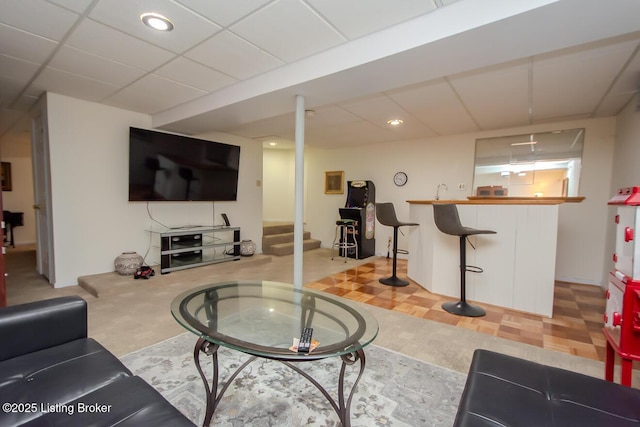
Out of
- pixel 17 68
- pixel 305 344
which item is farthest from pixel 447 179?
pixel 17 68

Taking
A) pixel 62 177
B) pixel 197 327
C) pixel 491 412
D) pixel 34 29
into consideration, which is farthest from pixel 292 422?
pixel 62 177

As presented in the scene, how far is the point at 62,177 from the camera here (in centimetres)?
361

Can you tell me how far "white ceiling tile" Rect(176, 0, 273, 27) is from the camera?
71.9 inches

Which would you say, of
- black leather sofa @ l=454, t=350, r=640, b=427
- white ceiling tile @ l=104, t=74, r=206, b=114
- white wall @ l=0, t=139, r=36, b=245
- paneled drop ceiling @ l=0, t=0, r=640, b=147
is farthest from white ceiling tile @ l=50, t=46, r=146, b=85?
white wall @ l=0, t=139, r=36, b=245

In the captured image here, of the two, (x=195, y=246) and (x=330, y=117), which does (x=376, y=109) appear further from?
(x=195, y=246)

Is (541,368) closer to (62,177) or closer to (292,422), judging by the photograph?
(292,422)

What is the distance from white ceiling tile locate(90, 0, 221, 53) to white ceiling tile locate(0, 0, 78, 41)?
215 millimetres

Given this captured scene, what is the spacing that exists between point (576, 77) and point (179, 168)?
5.09 metres

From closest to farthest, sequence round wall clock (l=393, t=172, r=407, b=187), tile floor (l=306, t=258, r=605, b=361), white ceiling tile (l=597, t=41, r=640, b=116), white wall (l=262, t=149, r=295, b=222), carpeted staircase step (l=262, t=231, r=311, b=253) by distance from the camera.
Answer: tile floor (l=306, t=258, r=605, b=361), white ceiling tile (l=597, t=41, r=640, b=116), round wall clock (l=393, t=172, r=407, b=187), carpeted staircase step (l=262, t=231, r=311, b=253), white wall (l=262, t=149, r=295, b=222)

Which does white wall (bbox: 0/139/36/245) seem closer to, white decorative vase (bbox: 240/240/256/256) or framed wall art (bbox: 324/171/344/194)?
white decorative vase (bbox: 240/240/256/256)

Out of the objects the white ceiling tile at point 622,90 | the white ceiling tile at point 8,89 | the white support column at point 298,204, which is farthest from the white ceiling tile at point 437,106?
the white ceiling tile at point 8,89

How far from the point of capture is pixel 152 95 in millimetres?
3488

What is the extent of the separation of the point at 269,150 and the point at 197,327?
6803mm

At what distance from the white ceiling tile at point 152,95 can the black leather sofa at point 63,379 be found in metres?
2.50
